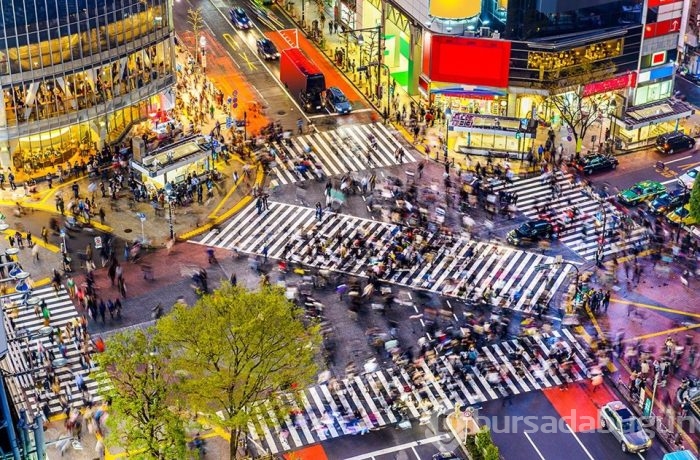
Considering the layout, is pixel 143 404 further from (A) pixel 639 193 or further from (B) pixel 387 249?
(A) pixel 639 193

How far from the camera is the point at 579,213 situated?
100438 mm

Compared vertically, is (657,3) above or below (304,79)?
above

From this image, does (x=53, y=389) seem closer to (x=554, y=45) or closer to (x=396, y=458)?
(x=396, y=458)

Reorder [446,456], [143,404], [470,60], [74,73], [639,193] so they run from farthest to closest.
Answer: [470,60] → [74,73] → [639,193] → [446,456] → [143,404]

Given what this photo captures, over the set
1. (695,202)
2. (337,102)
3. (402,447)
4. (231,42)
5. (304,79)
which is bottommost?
(402,447)

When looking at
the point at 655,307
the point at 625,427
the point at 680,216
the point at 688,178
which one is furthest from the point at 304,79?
the point at 625,427

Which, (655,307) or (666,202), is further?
(666,202)

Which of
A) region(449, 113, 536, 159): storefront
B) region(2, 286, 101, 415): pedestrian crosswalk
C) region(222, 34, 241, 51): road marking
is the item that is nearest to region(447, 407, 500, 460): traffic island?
region(2, 286, 101, 415): pedestrian crosswalk

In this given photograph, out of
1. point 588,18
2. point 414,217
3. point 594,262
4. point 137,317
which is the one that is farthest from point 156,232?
point 588,18

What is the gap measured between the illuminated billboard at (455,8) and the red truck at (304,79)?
14.0 m

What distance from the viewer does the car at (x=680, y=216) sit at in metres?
97.4

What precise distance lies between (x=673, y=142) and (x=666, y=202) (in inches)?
456

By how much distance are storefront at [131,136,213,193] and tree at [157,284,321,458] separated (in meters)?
35.3

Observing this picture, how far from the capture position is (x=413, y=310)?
3445 inches
